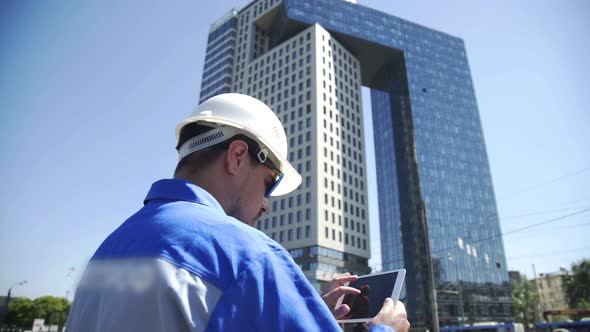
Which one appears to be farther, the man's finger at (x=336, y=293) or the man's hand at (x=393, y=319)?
the man's finger at (x=336, y=293)

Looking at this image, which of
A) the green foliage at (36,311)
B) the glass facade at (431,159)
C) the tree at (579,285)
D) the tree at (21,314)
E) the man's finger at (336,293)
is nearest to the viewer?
the man's finger at (336,293)

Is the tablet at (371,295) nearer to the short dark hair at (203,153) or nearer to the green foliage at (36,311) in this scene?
the short dark hair at (203,153)

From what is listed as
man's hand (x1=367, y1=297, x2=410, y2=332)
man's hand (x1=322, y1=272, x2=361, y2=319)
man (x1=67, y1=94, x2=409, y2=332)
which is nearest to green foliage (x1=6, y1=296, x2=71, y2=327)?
man's hand (x1=322, y1=272, x2=361, y2=319)

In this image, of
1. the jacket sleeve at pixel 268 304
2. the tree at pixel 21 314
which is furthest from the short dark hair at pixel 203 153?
the tree at pixel 21 314

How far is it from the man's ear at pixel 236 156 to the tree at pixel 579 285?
59.5 metres

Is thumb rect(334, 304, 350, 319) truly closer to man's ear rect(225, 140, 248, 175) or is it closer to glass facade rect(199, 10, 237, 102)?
man's ear rect(225, 140, 248, 175)

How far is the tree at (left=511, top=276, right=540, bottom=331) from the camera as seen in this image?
7244cm

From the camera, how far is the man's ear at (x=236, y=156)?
6.19 feet

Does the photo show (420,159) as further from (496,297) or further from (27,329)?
(27,329)

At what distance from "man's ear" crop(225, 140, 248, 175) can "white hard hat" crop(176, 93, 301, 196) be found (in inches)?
3.3

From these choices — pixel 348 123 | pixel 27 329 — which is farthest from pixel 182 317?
pixel 27 329

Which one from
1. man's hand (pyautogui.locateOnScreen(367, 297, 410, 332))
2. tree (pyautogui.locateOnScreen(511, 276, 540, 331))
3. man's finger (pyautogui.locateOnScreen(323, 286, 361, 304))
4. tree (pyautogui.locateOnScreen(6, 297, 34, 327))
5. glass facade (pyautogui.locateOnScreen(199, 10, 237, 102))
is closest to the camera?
man's hand (pyautogui.locateOnScreen(367, 297, 410, 332))

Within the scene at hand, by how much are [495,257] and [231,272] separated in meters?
90.5

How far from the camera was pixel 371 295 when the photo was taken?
233cm
